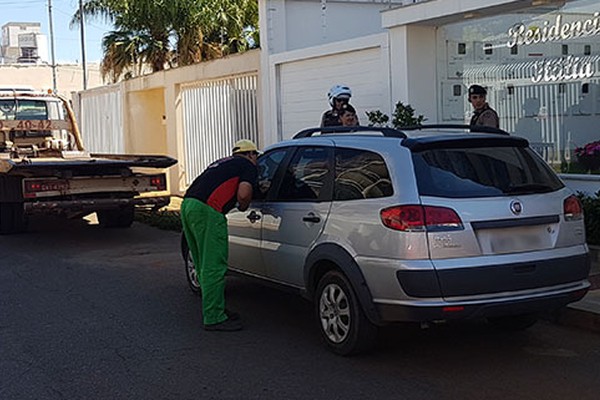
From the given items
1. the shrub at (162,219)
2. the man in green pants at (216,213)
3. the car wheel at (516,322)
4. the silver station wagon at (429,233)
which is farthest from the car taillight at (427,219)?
the shrub at (162,219)

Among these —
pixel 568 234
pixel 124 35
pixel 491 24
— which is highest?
pixel 124 35

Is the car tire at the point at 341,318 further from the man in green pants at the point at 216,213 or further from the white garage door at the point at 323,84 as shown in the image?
the white garage door at the point at 323,84

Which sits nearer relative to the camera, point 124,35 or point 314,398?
point 314,398

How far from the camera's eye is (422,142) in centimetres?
580

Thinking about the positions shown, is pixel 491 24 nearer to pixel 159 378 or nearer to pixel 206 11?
pixel 159 378

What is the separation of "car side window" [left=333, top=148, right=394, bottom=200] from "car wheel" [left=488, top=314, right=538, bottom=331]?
1.62 metres

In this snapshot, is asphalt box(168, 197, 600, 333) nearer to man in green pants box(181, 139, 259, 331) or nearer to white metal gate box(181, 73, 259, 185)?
man in green pants box(181, 139, 259, 331)

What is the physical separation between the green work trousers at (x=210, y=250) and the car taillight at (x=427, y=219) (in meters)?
1.98

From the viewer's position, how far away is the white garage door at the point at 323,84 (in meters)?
12.2

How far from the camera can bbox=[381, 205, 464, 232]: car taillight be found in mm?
5402

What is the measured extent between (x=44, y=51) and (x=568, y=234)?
212 ft

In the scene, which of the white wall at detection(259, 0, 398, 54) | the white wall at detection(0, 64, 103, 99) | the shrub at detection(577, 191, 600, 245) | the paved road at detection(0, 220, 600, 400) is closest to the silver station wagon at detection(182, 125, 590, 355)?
the paved road at detection(0, 220, 600, 400)

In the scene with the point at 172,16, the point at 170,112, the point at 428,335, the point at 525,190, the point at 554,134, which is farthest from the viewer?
the point at 172,16

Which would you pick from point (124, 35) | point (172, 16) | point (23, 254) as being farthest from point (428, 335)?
point (124, 35)
